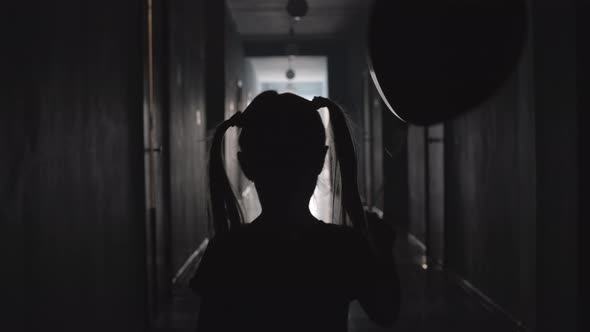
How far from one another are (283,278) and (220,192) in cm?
21

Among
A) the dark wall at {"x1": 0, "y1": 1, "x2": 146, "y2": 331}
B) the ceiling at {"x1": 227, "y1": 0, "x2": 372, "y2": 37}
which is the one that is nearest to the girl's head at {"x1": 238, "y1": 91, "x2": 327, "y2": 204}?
the dark wall at {"x1": 0, "y1": 1, "x2": 146, "y2": 331}

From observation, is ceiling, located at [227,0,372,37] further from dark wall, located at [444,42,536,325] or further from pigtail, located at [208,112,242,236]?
pigtail, located at [208,112,242,236]

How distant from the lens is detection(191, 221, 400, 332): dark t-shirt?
0.93m

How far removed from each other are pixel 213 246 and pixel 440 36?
510mm

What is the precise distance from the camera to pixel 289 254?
0.93 metres

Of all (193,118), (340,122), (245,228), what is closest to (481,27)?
(340,122)

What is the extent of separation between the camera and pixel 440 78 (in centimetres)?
67

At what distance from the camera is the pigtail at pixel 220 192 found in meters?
→ 1.03

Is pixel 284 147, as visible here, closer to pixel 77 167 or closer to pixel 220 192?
pixel 220 192

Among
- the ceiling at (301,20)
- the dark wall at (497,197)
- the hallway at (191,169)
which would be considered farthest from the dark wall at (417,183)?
the ceiling at (301,20)

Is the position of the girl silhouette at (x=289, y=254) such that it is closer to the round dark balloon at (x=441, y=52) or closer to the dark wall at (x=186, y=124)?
the round dark balloon at (x=441, y=52)

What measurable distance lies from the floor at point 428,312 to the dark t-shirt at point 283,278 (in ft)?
7.99

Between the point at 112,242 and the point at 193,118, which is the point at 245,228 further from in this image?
the point at 193,118

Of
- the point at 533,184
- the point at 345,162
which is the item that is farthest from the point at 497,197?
the point at 345,162
